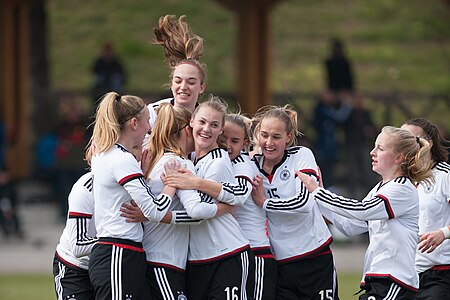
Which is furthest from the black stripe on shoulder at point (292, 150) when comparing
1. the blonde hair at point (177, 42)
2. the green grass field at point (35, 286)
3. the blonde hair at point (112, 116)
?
the green grass field at point (35, 286)

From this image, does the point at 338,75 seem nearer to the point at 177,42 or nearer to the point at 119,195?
the point at 177,42

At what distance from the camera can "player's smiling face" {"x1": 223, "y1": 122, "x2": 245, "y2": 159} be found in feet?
22.6

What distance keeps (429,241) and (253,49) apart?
11.8 meters

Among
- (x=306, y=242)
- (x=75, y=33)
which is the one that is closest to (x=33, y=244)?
(x=306, y=242)

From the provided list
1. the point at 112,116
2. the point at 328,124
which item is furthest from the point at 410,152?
the point at 328,124

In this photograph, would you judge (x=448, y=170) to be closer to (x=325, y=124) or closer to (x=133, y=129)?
(x=133, y=129)

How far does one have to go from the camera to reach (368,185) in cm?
1712

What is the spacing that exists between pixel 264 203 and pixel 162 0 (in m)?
25.9

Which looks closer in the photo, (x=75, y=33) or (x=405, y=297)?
(x=405, y=297)

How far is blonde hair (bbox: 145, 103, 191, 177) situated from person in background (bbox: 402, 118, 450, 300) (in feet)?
5.10

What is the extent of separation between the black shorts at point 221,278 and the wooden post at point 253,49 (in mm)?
11521

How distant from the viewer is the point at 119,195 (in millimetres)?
6480

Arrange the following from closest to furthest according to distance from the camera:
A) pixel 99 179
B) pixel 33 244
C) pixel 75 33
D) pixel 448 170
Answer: pixel 99 179, pixel 448 170, pixel 33 244, pixel 75 33

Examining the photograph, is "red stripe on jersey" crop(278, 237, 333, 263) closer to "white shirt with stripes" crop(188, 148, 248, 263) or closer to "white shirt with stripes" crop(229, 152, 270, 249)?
"white shirt with stripes" crop(229, 152, 270, 249)
